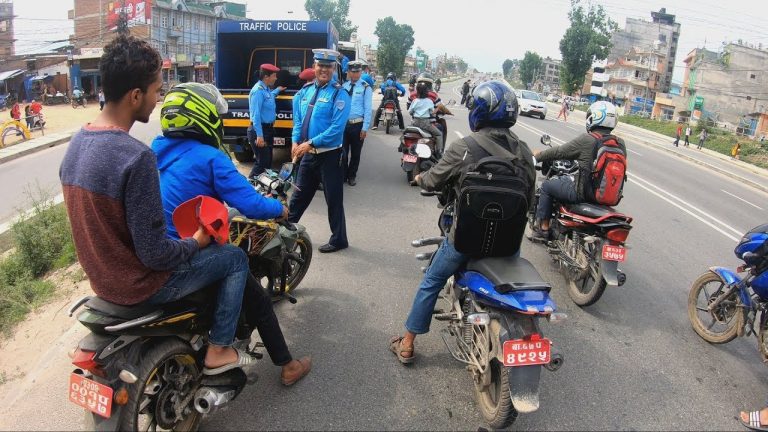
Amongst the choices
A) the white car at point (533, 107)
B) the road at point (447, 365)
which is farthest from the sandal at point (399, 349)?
the white car at point (533, 107)

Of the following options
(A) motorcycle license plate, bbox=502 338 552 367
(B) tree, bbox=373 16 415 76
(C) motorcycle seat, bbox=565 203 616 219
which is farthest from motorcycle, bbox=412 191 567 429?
(B) tree, bbox=373 16 415 76

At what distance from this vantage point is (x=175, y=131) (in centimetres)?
262

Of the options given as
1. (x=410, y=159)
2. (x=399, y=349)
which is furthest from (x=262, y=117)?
(x=399, y=349)

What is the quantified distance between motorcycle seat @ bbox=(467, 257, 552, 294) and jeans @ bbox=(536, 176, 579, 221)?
2.10 meters

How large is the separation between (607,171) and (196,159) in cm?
357

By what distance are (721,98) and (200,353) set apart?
6394 centimetres

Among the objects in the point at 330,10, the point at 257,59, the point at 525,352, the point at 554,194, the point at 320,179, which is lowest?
the point at 525,352

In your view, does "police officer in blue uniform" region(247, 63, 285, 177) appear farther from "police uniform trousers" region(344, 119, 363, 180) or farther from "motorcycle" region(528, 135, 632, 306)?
"motorcycle" region(528, 135, 632, 306)

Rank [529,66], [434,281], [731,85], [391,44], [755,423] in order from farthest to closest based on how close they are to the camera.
Result: [529,66], [391,44], [731,85], [434,281], [755,423]

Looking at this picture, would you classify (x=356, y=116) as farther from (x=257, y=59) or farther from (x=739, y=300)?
(x=739, y=300)

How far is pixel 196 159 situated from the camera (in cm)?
265

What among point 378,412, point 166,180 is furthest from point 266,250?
point 378,412

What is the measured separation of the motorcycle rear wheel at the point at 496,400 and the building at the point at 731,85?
56.6 metres

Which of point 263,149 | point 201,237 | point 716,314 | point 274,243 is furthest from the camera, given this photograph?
point 263,149
